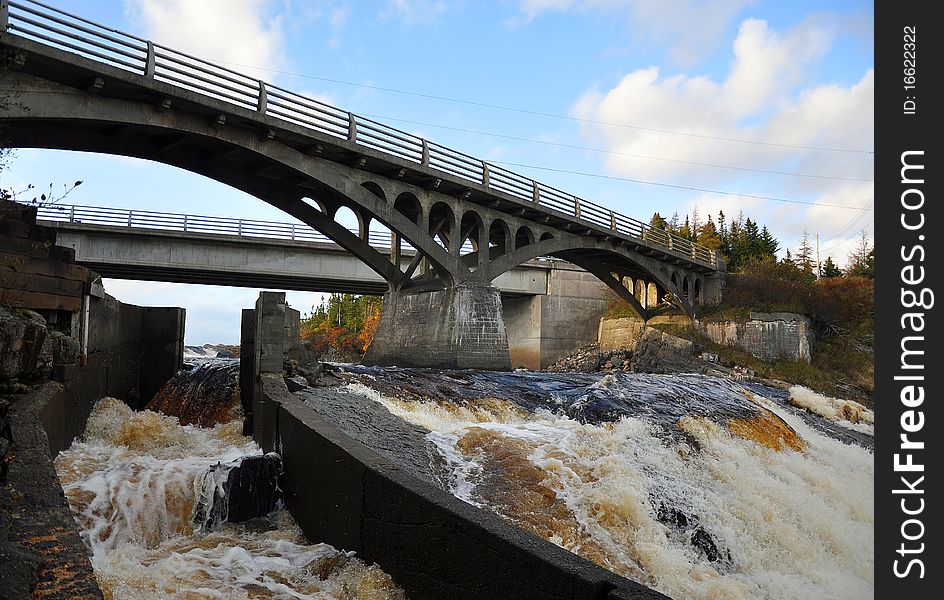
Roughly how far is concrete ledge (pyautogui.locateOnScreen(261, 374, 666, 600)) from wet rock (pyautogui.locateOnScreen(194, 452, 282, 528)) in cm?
31

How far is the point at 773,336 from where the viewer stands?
3750 cm

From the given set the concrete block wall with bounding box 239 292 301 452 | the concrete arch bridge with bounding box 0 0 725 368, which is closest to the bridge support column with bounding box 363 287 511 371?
the concrete arch bridge with bounding box 0 0 725 368

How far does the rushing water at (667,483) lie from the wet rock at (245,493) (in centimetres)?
210

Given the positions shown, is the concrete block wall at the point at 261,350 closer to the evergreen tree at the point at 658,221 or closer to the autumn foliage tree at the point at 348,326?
the autumn foliage tree at the point at 348,326

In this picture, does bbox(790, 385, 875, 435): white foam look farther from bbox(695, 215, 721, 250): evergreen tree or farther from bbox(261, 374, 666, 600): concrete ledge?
bbox(695, 215, 721, 250): evergreen tree

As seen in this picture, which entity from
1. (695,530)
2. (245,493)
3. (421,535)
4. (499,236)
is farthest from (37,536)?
(499,236)

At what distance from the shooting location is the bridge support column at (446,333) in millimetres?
25344

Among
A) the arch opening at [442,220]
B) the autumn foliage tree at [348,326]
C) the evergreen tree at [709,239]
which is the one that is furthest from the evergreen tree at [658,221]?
the arch opening at [442,220]

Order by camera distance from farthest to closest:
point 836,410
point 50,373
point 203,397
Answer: point 836,410, point 203,397, point 50,373

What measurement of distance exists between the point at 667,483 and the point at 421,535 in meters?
5.02

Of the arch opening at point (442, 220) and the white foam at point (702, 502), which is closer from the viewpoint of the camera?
the white foam at point (702, 502)

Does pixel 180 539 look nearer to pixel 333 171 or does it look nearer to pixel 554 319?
pixel 333 171

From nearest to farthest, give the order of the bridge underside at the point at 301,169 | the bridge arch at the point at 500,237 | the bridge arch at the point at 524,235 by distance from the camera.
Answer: the bridge underside at the point at 301,169 < the bridge arch at the point at 500,237 < the bridge arch at the point at 524,235

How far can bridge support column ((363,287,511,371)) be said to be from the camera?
25.3 metres
